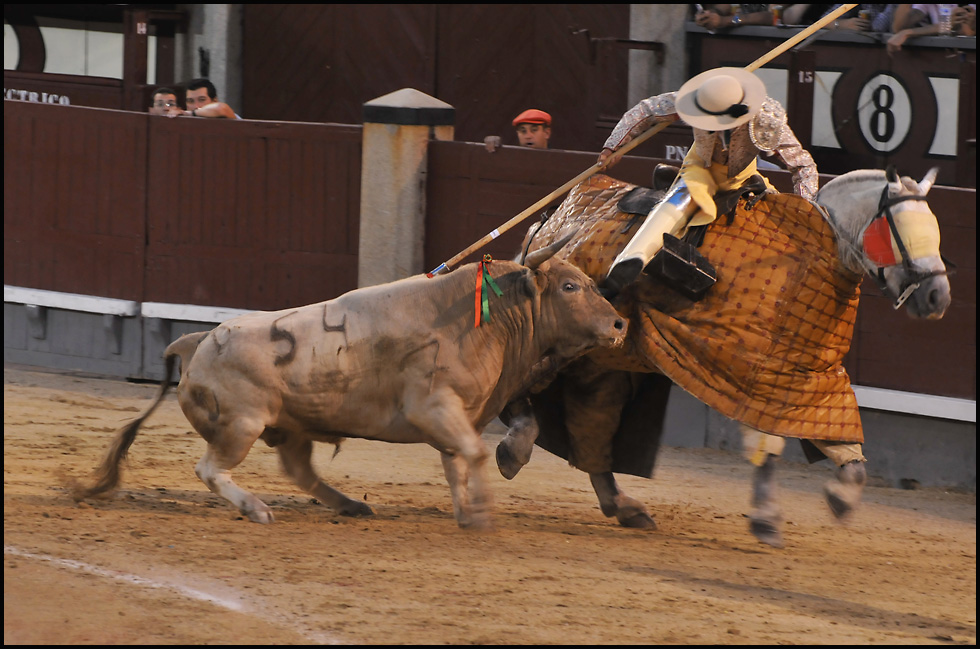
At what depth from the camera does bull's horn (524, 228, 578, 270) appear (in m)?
5.86

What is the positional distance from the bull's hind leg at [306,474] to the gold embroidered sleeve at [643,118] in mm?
1920

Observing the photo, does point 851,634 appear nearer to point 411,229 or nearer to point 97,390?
point 411,229

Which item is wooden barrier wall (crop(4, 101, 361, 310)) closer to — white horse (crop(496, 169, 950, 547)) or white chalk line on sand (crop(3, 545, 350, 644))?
white horse (crop(496, 169, 950, 547))

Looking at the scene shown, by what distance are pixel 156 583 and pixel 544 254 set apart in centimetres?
204

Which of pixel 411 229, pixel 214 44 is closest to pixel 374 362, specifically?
pixel 411 229

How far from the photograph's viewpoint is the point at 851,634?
489 cm

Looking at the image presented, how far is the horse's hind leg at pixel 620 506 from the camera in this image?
6.45 meters

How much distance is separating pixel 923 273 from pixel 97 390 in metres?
5.91

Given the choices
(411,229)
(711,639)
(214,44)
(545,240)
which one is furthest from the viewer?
(214,44)

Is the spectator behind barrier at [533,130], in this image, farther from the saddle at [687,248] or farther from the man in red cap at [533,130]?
the saddle at [687,248]

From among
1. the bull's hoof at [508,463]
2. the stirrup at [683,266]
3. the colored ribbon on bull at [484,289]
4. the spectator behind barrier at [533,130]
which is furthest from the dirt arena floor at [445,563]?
the spectator behind barrier at [533,130]

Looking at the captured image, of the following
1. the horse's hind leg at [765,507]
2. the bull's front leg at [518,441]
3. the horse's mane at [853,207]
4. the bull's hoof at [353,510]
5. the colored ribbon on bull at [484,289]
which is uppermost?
the horse's mane at [853,207]

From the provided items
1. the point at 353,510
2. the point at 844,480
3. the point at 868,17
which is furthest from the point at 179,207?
the point at 844,480

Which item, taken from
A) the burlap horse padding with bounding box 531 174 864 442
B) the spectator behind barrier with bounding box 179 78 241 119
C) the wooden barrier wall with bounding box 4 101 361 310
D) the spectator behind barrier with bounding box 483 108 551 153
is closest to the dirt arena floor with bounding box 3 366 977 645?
the burlap horse padding with bounding box 531 174 864 442
